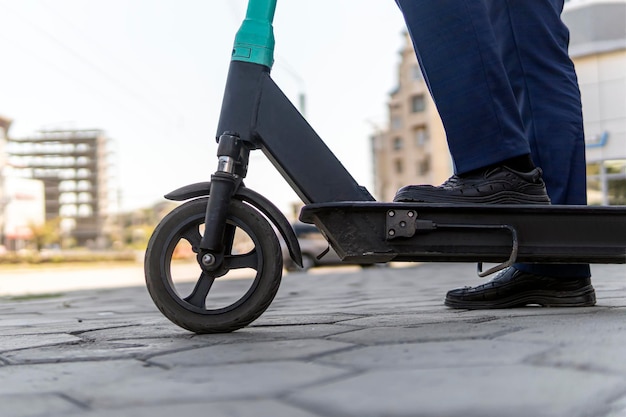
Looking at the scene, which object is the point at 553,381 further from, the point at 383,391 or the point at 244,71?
the point at 244,71

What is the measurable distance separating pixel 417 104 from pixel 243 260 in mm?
49870

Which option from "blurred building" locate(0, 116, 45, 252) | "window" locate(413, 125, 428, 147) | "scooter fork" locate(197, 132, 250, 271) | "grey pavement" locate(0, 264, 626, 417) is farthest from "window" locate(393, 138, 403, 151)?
"grey pavement" locate(0, 264, 626, 417)

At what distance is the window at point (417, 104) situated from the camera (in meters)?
50.1

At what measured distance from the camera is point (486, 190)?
201 cm

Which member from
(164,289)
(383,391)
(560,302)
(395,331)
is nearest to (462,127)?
(395,331)

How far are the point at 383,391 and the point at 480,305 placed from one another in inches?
57.2

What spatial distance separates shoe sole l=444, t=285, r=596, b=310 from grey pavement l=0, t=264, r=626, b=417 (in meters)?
0.41

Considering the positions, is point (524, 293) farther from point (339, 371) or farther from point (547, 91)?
point (339, 371)

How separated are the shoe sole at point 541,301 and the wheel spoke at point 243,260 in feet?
2.97

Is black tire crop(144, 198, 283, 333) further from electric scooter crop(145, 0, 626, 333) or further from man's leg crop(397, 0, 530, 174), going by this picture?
man's leg crop(397, 0, 530, 174)

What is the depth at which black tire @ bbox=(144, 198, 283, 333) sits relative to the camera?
1880 mm

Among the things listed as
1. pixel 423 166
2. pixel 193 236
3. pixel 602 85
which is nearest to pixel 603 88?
pixel 602 85

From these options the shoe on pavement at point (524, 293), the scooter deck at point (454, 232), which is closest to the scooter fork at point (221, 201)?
the scooter deck at point (454, 232)

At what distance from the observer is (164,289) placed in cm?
192
